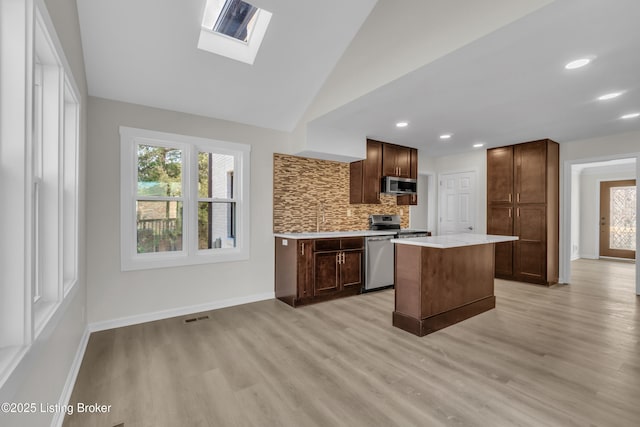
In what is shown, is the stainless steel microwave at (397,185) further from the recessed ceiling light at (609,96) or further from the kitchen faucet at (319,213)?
the recessed ceiling light at (609,96)

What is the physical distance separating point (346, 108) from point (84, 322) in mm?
3397

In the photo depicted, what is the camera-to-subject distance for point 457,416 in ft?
5.86

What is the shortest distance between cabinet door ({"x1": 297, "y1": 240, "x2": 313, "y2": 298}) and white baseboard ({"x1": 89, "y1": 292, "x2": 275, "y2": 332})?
2.05ft

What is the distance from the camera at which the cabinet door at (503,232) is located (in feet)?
17.8

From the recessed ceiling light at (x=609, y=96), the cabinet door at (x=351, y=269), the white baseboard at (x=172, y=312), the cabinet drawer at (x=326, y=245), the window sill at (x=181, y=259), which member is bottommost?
the white baseboard at (x=172, y=312)

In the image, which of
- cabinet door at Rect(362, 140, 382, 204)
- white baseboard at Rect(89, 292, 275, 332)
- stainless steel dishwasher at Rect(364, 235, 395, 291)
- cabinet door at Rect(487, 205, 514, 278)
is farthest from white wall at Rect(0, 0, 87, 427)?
cabinet door at Rect(487, 205, 514, 278)

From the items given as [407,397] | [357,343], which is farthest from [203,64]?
[407,397]

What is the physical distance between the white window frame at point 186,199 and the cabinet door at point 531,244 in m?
4.70

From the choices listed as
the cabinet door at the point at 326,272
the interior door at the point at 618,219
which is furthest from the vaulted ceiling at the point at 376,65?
the interior door at the point at 618,219

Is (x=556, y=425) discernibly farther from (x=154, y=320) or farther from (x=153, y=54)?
(x=153, y=54)

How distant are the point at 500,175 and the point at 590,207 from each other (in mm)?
4492

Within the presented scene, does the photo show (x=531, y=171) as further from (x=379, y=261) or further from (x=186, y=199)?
(x=186, y=199)

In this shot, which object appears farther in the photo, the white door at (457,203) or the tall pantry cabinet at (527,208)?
the white door at (457,203)

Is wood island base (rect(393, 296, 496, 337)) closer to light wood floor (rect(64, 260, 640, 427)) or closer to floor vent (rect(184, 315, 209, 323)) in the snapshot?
light wood floor (rect(64, 260, 640, 427))
